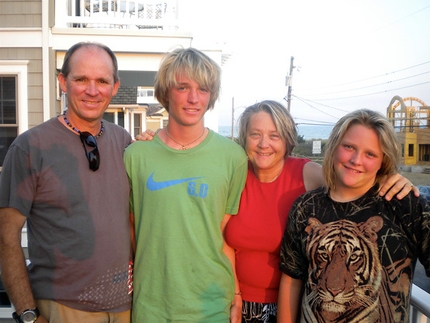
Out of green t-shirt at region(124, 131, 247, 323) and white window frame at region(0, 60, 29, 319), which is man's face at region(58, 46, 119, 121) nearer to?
green t-shirt at region(124, 131, 247, 323)

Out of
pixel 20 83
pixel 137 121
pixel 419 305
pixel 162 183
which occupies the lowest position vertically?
pixel 419 305

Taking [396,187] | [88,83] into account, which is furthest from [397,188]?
[88,83]

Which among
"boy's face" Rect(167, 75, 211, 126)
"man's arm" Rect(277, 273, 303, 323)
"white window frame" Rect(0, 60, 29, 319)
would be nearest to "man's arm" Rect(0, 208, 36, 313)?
"boy's face" Rect(167, 75, 211, 126)

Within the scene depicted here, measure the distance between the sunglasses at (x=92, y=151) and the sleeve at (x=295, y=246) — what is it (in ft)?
3.07

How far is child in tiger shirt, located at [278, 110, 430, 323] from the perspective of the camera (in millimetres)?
1663

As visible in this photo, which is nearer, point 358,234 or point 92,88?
point 358,234

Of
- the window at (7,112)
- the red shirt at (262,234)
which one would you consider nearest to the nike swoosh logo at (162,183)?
the red shirt at (262,234)

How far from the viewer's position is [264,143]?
2137mm

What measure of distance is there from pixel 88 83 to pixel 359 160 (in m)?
1.30

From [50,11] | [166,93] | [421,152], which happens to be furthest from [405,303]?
[421,152]

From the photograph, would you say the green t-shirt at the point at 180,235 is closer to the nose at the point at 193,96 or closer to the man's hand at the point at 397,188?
the nose at the point at 193,96

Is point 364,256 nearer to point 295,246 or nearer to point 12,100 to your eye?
point 295,246

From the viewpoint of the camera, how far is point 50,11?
6207mm

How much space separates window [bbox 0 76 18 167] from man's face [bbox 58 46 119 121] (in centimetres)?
495
